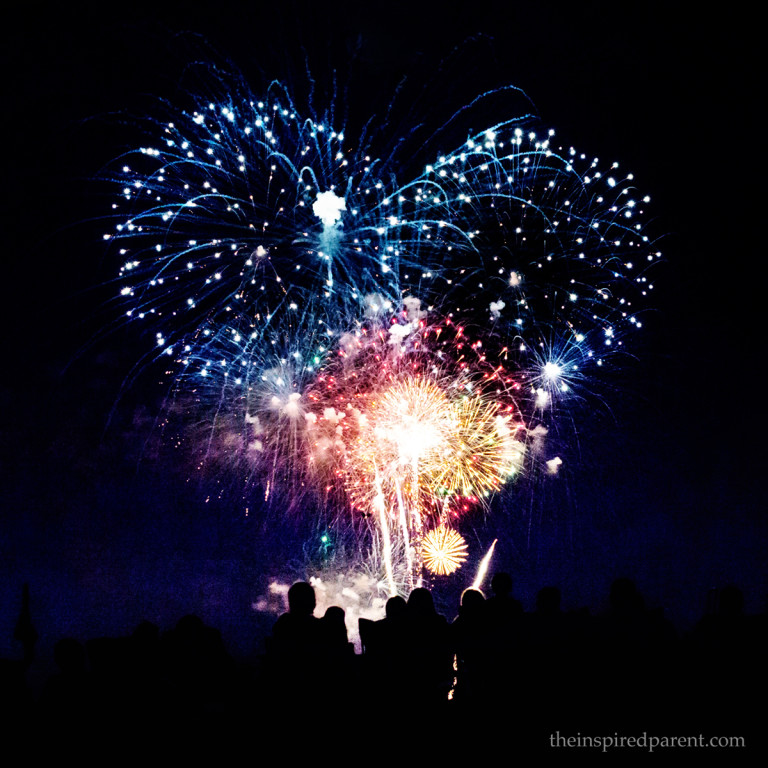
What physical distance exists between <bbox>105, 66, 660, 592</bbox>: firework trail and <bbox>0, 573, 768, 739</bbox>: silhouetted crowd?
274 inches

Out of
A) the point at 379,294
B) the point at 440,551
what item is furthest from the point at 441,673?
the point at 440,551

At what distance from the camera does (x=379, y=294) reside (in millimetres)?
11938

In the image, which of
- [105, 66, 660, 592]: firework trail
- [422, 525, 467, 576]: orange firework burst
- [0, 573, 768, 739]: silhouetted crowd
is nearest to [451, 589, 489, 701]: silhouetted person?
[0, 573, 768, 739]: silhouetted crowd

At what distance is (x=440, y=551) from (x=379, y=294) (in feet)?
17.5

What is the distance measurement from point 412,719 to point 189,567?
377 inches

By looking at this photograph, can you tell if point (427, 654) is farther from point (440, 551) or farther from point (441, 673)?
point (440, 551)

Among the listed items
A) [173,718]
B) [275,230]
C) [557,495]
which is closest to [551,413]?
[557,495]

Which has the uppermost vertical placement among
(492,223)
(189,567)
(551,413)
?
(492,223)

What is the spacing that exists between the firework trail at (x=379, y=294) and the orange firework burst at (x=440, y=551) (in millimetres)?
35

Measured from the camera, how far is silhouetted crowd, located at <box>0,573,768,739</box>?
4344 millimetres

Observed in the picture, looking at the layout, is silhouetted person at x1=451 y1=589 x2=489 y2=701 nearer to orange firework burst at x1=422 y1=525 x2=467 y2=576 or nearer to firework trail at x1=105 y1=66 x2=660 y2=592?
firework trail at x1=105 y1=66 x2=660 y2=592

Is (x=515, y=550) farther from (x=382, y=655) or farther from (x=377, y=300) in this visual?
(x=382, y=655)

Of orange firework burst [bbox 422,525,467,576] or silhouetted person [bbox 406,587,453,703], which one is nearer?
silhouetted person [bbox 406,587,453,703]

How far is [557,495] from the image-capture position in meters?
15.5
